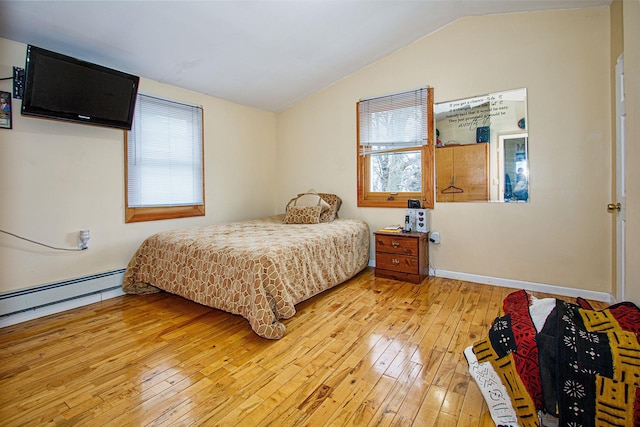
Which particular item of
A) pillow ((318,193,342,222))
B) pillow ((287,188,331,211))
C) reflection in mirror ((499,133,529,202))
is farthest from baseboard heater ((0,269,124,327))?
reflection in mirror ((499,133,529,202))

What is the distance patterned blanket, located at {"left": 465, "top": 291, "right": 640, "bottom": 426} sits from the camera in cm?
107

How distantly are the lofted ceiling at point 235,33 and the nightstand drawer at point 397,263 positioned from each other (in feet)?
7.82

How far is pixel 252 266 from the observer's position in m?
2.17

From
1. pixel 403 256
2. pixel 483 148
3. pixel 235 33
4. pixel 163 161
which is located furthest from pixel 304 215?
pixel 483 148

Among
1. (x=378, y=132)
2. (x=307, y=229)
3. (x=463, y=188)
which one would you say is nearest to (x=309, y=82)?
(x=378, y=132)

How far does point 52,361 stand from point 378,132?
3666mm

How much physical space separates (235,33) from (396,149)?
216cm

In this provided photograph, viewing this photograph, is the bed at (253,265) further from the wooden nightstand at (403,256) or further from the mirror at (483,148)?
the mirror at (483,148)

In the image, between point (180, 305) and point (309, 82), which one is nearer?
point (180, 305)

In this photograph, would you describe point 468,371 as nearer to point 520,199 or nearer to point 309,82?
point 520,199

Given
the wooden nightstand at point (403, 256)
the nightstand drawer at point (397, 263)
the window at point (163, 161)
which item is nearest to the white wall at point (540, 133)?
the wooden nightstand at point (403, 256)

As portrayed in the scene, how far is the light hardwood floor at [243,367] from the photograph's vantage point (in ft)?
4.62

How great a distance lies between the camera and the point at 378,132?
3867 millimetres

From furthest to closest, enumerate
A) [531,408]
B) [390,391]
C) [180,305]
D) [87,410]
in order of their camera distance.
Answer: [180,305], [390,391], [87,410], [531,408]
